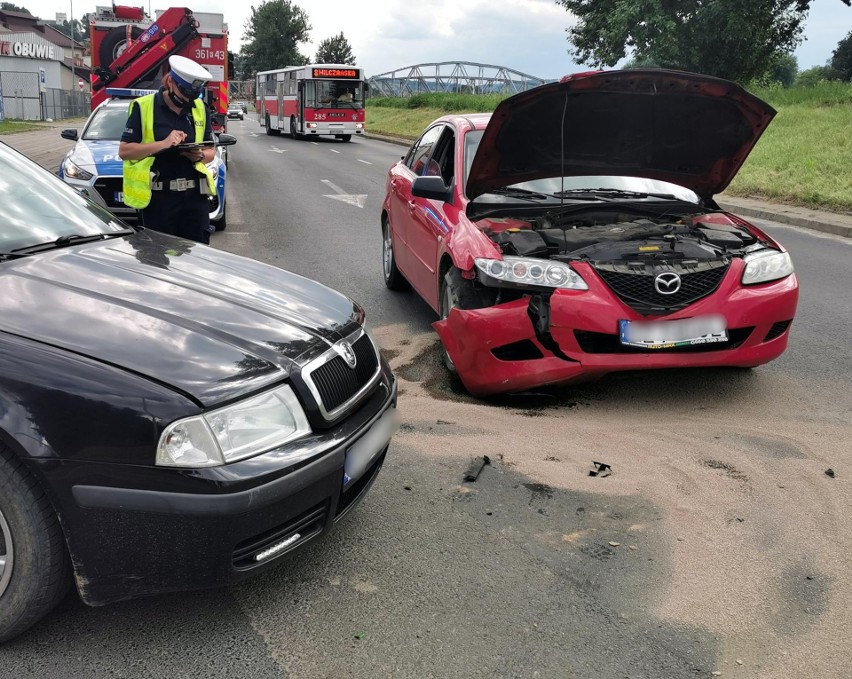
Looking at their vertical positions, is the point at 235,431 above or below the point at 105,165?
above

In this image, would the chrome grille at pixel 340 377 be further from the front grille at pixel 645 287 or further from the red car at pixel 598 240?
the front grille at pixel 645 287

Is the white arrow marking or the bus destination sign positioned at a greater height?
the bus destination sign

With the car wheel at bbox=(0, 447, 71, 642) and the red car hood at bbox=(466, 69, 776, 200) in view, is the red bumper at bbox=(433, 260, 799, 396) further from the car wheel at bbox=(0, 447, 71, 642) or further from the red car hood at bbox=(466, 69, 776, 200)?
the car wheel at bbox=(0, 447, 71, 642)

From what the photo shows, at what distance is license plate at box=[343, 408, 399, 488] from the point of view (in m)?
2.82

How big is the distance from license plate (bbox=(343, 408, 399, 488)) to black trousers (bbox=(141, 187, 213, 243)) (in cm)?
341

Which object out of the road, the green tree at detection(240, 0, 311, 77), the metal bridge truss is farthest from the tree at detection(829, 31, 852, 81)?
the green tree at detection(240, 0, 311, 77)

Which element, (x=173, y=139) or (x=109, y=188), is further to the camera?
(x=109, y=188)

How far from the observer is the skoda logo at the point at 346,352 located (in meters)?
3.03

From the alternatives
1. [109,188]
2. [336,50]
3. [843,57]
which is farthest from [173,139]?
[336,50]

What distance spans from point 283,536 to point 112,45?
1819 centimetres

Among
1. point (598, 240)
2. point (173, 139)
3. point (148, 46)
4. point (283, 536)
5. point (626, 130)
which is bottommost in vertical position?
point (283, 536)

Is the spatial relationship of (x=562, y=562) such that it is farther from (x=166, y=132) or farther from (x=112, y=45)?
(x=112, y=45)

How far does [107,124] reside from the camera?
11.3 meters

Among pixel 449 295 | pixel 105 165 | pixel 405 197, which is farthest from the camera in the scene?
pixel 105 165
